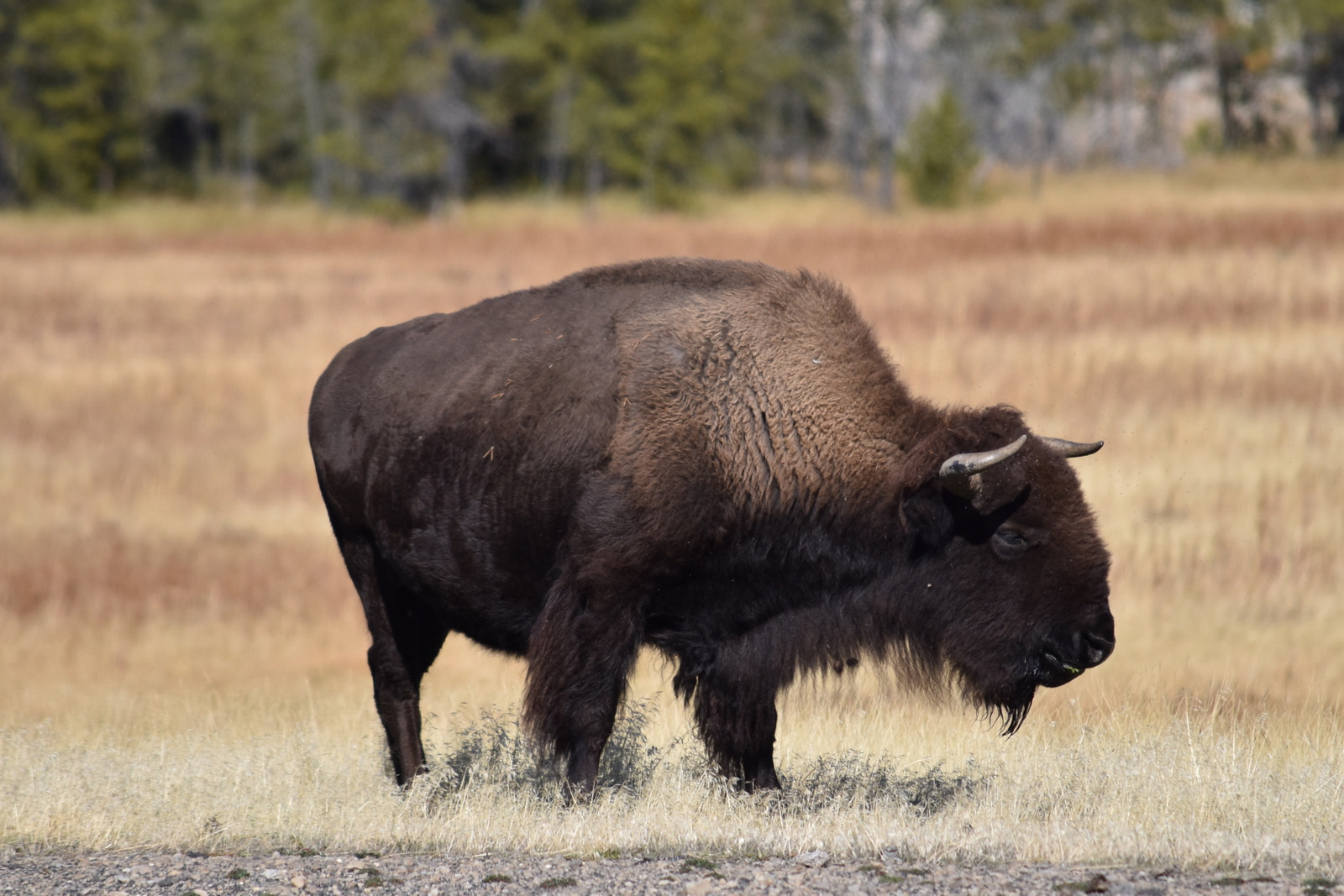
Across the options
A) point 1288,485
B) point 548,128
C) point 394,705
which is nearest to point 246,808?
point 394,705

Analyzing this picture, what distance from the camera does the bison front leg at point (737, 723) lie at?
17.8 feet

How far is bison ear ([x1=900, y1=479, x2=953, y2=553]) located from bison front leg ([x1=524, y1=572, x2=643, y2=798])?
1131 millimetres

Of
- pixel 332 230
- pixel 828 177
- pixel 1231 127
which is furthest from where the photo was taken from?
pixel 828 177

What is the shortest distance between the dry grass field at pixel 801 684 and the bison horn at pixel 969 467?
1037mm

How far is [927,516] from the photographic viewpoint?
17.4ft

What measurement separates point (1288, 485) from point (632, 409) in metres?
9.34

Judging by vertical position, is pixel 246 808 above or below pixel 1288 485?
above

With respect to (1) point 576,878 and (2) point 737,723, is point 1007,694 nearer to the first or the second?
(2) point 737,723

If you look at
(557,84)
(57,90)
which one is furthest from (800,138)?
(57,90)

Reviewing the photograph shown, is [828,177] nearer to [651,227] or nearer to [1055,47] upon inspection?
[1055,47]

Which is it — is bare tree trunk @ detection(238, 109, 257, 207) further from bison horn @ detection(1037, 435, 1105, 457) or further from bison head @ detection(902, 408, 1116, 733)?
bison horn @ detection(1037, 435, 1105, 457)

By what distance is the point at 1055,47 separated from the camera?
58.0 m

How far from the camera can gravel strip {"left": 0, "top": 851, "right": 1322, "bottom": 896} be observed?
405cm

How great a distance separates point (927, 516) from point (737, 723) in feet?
3.74
